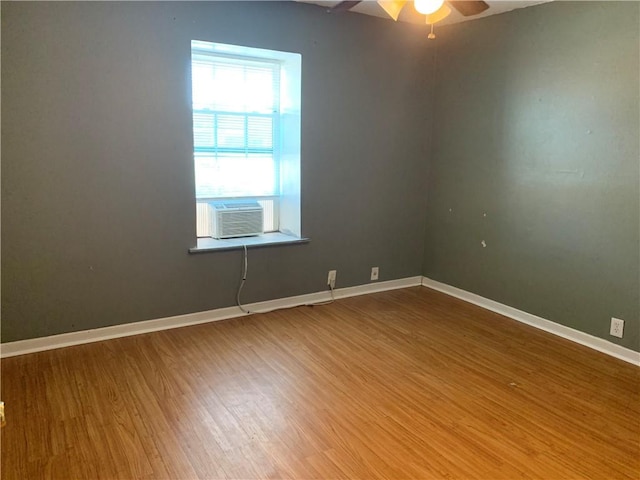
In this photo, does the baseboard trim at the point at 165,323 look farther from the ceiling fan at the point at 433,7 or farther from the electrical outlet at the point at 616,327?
the ceiling fan at the point at 433,7

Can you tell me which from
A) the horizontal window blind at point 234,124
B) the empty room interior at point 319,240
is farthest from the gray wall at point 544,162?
the horizontal window blind at point 234,124

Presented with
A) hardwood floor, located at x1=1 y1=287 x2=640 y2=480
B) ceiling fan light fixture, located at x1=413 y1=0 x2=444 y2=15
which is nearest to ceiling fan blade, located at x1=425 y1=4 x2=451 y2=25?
ceiling fan light fixture, located at x1=413 y1=0 x2=444 y2=15

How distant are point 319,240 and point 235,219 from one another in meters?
0.74

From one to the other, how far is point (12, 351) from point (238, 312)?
149cm

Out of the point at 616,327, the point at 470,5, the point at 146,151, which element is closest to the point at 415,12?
the point at 470,5

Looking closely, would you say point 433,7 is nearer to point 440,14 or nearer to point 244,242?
point 440,14

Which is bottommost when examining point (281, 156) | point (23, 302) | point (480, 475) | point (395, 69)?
point (480, 475)

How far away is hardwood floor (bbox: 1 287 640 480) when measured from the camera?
6.57 feet

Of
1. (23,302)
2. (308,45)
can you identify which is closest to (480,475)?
(23,302)

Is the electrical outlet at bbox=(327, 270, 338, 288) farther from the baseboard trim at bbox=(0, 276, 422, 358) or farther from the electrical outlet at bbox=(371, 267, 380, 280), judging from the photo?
the electrical outlet at bbox=(371, 267, 380, 280)

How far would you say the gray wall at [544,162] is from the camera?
2986 millimetres

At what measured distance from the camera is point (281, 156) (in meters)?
3.97

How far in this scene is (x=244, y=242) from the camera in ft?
12.0

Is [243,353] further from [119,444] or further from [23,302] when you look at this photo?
[23,302]
